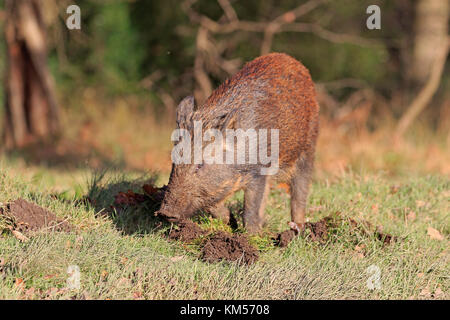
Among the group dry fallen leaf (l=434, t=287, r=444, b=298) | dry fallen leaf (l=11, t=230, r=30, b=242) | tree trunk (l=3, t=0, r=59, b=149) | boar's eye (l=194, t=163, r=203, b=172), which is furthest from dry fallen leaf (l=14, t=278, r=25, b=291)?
tree trunk (l=3, t=0, r=59, b=149)

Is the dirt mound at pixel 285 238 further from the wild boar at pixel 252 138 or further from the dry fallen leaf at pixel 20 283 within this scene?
the dry fallen leaf at pixel 20 283

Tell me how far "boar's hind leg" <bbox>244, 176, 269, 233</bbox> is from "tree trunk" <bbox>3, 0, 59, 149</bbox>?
8308mm

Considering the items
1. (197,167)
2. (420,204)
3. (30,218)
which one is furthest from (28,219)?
(420,204)

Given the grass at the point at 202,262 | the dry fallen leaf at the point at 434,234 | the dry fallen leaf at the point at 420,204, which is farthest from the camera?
the dry fallen leaf at the point at 420,204

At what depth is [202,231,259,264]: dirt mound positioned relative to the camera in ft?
17.3

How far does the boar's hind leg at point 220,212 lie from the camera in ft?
19.1

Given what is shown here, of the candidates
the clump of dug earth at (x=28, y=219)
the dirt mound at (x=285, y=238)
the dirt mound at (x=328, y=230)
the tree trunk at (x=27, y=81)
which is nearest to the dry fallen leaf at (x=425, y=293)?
the dirt mound at (x=328, y=230)

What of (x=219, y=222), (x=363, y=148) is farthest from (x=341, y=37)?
(x=219, y=222)

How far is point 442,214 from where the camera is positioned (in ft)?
22.6

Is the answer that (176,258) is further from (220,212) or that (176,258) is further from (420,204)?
(420,204)

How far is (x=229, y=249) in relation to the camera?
5.37 m

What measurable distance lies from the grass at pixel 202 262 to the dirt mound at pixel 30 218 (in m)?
0.12

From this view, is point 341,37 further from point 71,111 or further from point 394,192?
point 394,192

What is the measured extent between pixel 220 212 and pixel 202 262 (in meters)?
0.75
